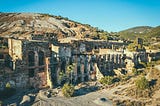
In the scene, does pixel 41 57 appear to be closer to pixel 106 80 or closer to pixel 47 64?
pixel 47 64

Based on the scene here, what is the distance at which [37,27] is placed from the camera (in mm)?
133125

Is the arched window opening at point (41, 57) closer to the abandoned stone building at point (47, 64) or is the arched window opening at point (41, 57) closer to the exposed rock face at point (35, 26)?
the abandoned stone building at point (47, 64)

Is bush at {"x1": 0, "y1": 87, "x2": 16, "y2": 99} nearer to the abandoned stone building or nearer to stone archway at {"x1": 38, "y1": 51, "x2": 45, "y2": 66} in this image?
the abandoned stone building

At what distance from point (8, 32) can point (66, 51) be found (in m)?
58.5

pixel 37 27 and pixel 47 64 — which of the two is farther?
pixel 37 27

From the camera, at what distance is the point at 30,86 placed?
64.9 m

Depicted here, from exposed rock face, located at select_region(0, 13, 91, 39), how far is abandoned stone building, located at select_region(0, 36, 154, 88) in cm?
4773

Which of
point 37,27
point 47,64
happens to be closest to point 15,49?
point 47,64

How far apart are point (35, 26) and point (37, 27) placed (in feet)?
5.81

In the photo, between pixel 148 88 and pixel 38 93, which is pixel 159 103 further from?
pixel 38 93

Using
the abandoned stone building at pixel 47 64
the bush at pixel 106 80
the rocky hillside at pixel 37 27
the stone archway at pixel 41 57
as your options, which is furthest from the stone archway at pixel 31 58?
the rocky hillside at pixel 37 27

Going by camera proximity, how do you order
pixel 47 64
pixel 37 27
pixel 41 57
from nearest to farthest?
pixel 47 64, pixel 41 57, pixel 37 27

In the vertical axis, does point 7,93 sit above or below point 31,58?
below

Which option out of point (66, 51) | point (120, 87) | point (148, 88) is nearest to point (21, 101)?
point (66, 51)
